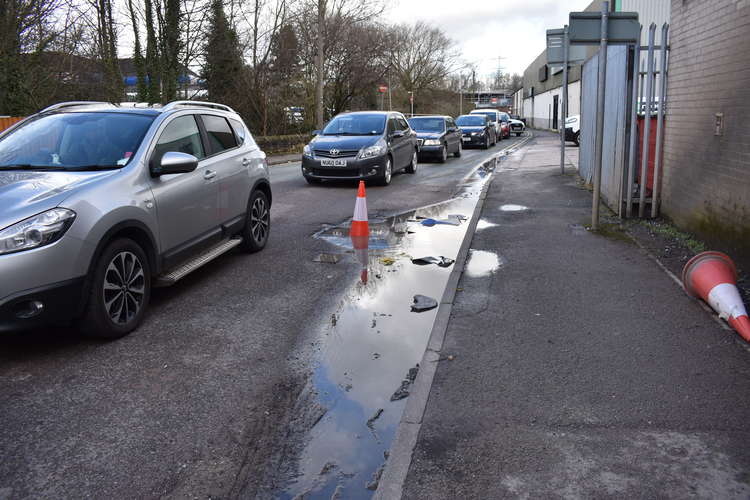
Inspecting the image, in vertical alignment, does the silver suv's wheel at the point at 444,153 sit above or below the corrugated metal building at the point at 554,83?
below

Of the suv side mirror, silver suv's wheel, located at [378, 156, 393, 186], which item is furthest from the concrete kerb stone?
silver suv's wheel, located at [378, 156, 393, 186]

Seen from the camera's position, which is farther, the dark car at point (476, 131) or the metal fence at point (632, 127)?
the dark car at point (476, 131)

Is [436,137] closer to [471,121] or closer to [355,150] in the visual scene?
[355,150]

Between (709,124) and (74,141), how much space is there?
22.5ft

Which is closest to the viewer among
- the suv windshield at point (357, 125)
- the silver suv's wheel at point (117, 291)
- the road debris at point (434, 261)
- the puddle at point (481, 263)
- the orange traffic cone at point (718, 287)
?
the silver suv's wheel at point (117, 291)

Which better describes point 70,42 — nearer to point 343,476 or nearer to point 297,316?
point 297,316

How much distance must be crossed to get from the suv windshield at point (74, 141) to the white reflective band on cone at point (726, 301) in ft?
16.3

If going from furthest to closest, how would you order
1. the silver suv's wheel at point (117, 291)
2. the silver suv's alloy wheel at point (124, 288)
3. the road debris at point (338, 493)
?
the silver suv's alloy wheel at point (124, 288) → the silver suv's wheel at point (117, 291) → the road debris at point (338, 493)

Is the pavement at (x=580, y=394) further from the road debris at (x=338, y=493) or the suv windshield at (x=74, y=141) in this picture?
the suv windshield at (x=74, y=141)

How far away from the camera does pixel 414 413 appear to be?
383 centimetres

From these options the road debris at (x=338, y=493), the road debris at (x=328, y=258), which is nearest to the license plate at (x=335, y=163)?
the road debris at (x=328, y=258)

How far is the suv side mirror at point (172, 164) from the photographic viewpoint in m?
5.54

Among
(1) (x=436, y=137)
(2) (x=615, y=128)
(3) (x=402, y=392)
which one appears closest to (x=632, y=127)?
(2) (x=615, y=128)

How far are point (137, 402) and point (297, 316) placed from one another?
74.5 inches
